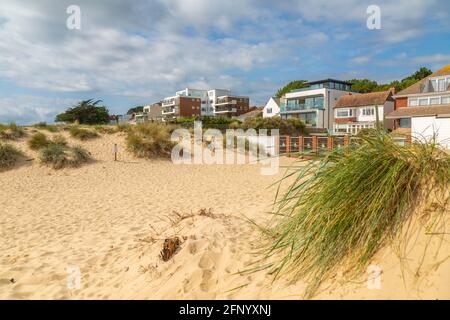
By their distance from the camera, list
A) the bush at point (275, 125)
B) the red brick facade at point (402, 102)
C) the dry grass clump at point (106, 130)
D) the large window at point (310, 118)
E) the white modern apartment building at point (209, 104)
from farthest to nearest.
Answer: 1. the white modern apartment building at point (209, 104)
2. the large window at point (310, 118)
3. the red brick facade at point (402, 102)
4. the bush at point (275, 125)
5. the dry grass clump at point (106, 130)

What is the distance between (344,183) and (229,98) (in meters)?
77.0

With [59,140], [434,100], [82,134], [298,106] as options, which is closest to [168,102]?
[298,106]

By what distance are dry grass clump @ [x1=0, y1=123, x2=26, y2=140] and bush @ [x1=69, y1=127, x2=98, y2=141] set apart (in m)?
2.63

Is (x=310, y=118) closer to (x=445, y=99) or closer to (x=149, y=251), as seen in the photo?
(x=445, y=99)

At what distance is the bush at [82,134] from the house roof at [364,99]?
1241 inches

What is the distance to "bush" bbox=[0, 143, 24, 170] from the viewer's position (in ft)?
47.2

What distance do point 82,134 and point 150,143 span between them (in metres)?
4.63

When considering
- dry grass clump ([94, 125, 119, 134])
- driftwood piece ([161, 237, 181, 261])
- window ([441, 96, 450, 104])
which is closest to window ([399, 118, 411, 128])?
window ([441, 96, 450, 104])

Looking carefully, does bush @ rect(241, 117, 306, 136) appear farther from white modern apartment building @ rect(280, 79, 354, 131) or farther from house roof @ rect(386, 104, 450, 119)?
white modern apartment building @ rect(280, 79, 354, 131)

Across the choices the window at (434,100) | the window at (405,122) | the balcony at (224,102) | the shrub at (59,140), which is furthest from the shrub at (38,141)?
the balcony at (224,102)

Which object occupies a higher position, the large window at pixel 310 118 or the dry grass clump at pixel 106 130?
the large window at pixel 310 118

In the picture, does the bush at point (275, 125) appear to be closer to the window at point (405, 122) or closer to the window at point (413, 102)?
the window at point (405, 122)

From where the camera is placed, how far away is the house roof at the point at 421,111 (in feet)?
83.7
